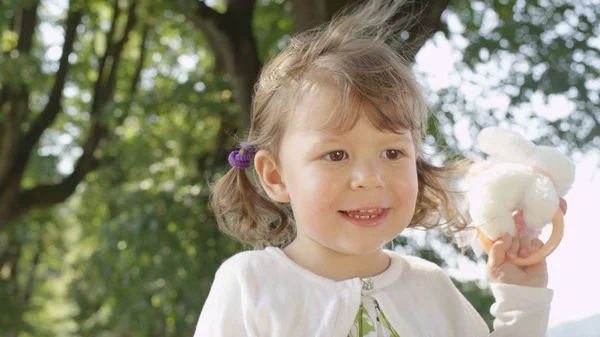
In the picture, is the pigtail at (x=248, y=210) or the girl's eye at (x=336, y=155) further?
the pigtail at (x=248, y=210)

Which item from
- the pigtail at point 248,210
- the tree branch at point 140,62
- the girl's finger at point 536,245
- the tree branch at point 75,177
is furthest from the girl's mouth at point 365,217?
the tree branch at point 140,62

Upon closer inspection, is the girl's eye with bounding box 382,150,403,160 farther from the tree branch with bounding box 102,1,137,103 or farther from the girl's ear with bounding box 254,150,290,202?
the tree branch with bounding box 102,1,137,103

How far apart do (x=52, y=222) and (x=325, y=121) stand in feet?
24.4

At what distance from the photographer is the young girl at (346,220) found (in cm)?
176

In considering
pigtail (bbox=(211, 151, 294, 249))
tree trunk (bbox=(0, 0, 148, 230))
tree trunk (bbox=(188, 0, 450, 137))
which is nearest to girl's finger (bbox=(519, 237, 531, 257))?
pigtail (bbox=(211, 151, 294, 249))

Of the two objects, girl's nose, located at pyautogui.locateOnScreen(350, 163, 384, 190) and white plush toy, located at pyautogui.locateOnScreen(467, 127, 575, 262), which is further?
white plush toy, located at pyautogui.locateOnScreen(467, 127, 575, 262)

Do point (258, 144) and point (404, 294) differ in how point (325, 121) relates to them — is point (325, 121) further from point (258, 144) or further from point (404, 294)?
point (404, 294)

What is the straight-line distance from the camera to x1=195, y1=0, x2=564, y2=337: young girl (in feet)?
5.79

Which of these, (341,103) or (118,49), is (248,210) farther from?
(118,49)

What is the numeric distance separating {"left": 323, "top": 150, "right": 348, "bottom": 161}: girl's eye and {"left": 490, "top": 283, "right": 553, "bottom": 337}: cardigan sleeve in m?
0.53

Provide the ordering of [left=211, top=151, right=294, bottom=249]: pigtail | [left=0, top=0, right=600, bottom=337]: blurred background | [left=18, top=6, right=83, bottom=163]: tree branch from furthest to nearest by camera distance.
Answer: [left=18, top=6, right=83, bottom=163]: tree branch, [left=0, top=0, right=600, bottom=337]: blurred background, [left=211, top=151, right=294, bottom=249]: pigtail

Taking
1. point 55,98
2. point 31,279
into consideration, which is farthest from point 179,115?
point 31,279

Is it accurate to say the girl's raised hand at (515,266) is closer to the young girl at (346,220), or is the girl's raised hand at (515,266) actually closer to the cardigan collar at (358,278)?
the young girl at (346,220)

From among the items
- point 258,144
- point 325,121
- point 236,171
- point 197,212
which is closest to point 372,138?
point 325,121
